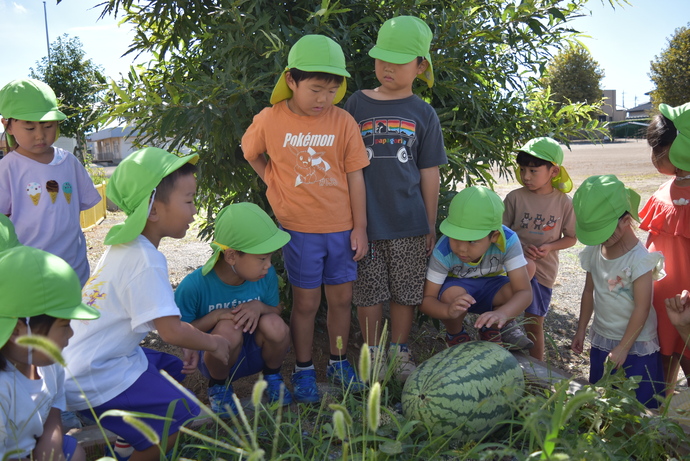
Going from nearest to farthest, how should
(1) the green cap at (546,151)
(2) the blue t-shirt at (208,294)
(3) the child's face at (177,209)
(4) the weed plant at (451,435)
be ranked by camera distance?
(4) the weed plant at (451,435), (3) the child's face at (177,209), (2) the blue t-shirt at (208,294), (1) the green cap at (546,151)

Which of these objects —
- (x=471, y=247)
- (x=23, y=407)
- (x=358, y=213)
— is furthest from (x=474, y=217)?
(x=23, y=407)

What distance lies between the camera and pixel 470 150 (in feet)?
14.9

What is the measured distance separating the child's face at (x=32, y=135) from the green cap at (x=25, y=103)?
6 centimetres

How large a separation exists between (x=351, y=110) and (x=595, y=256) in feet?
5.43

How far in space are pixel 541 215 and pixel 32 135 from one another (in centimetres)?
321

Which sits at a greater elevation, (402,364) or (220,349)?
(220,349)

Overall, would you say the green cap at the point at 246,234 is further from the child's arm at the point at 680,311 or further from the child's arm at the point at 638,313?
the child's arm at the point at 680,311

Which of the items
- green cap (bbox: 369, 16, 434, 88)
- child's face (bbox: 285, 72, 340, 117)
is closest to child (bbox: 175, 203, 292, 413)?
child's face (bbox: 285, 72, 340, 117)

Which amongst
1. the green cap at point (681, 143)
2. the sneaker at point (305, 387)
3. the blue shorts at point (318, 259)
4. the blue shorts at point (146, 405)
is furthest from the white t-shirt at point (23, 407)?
the green cap at point (681, 143)

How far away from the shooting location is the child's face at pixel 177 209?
2570 mm

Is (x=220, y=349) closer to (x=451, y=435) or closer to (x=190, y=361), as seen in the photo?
(x=190, y=361)

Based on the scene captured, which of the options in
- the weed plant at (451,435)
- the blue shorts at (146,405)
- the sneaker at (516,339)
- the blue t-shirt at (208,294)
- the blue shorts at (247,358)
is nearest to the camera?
the weed plant at (451,435)

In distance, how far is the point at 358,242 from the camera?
3268mm

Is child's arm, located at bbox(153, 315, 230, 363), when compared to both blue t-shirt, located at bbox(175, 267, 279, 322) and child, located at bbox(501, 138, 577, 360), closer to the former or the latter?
blue t-shirt, located at bbox(175, 267, 279, 322)
